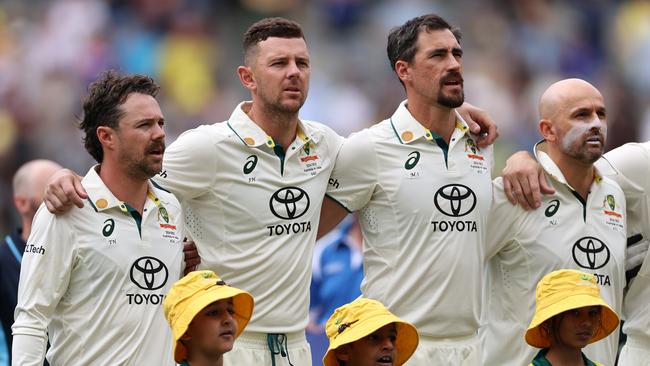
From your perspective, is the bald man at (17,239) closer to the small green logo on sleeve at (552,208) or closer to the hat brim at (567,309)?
the small green logo on sleeve at (552,208)

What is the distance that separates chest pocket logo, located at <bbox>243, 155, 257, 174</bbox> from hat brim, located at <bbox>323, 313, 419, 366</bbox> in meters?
1.16

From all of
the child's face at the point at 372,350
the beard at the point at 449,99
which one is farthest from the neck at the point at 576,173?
the child's face at the point at 372,350

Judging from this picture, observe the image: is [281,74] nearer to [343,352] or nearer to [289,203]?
[289,203]

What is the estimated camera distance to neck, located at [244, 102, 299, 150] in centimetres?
847

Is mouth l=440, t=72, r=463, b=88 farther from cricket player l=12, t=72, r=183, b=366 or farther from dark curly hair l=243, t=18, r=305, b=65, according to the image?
cricket player l=12, t=72, r=183, b=366

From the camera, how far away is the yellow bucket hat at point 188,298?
23.5ft

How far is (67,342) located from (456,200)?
7.52 ft

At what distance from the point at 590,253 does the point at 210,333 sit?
252cm

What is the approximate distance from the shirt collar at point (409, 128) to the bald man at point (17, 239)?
2.81 metres

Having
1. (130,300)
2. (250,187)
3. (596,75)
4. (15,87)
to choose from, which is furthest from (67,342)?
(596,75)

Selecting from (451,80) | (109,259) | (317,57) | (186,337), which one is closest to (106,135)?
(109,259)

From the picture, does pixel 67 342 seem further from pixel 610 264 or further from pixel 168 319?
pixel 610 264

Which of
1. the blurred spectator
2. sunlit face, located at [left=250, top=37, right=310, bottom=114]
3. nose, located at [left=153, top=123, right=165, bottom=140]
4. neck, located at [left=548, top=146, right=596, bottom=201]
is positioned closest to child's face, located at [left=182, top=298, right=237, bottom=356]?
nose, located at [left=153, top=123, right=165, bottom=140]

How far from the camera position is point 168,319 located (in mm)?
7297
